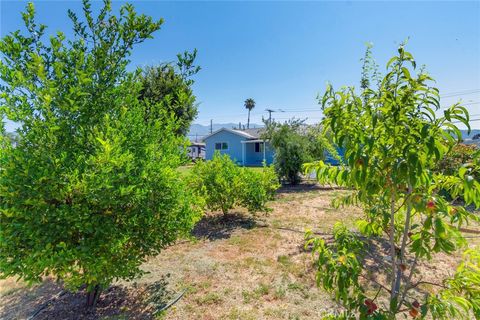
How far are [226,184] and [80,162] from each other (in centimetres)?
419

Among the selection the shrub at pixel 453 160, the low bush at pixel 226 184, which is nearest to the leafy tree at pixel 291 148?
the shrub at pixel 453 160

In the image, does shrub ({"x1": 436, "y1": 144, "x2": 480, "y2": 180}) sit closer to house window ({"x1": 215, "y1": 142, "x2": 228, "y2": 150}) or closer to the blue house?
the blue house

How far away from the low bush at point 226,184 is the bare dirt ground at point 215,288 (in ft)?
3.50

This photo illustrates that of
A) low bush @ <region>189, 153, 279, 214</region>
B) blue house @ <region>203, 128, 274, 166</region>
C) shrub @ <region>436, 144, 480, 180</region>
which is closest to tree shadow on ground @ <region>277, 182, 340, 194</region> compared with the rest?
low bush @ <region>189, 153, 279, 214</region>

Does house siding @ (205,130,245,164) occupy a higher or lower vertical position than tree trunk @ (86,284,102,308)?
higher

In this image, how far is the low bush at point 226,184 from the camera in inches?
256

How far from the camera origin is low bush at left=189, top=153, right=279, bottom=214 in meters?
6.50

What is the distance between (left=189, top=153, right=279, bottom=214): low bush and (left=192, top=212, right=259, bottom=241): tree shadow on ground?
315 mm

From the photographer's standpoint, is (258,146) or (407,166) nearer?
(407,166)

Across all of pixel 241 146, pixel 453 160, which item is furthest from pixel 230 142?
pixel 453 160

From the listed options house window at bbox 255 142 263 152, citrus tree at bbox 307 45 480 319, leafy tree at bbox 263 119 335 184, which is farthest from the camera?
house window at bbox 255 142 263 152

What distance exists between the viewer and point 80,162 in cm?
245

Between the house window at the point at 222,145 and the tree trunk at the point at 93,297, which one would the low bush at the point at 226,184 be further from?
the house window at the point at 222,145

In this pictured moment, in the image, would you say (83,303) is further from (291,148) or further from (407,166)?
(291,148)
